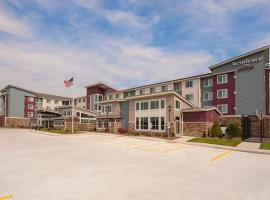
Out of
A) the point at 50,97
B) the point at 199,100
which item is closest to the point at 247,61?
the point at 199,100

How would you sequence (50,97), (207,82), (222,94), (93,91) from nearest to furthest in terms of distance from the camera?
1. (222,94)
2. (207,82)
3. (93,91)
4. (50,97)

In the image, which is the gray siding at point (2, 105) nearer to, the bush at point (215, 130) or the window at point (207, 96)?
the window at point (207, 96)

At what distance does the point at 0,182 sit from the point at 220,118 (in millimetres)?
29910

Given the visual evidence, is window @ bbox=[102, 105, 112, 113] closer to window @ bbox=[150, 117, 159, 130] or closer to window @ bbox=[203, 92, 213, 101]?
window @ bbox=[150, 117, 159, 130]

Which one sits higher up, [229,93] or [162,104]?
[229,93]

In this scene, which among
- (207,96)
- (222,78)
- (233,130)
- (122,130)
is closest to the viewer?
(233,130)

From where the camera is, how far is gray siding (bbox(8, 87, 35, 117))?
65.0m

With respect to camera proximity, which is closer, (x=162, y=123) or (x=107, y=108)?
(x=162, y=123)

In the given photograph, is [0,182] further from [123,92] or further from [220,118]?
[123,92]

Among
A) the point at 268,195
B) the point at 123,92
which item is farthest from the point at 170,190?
the point at 123,92

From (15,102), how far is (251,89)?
6771 centimetres

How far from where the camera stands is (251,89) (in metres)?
36.2

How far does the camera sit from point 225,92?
1533 inches

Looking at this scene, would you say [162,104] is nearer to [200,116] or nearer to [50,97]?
[200,116]
